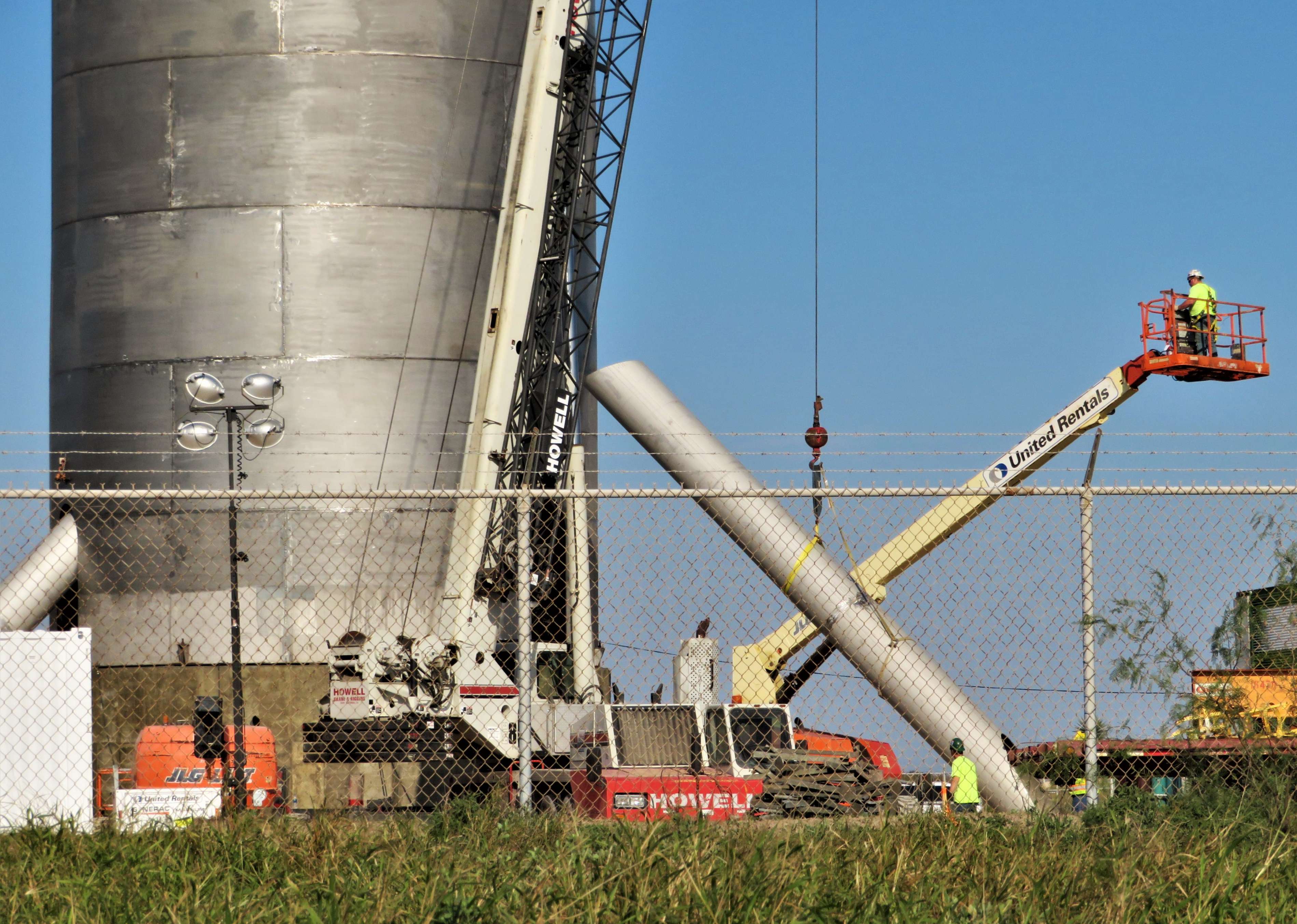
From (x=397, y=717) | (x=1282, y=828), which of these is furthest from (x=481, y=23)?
(x=1282, y=828)

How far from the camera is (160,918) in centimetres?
545

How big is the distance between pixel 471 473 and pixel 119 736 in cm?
692

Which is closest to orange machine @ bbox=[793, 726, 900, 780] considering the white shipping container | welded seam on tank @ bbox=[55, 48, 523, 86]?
the white shipping container

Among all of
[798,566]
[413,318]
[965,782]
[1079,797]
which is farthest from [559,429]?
[1079,797]

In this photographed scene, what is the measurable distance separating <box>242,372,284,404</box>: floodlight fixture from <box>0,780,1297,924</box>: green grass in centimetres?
728

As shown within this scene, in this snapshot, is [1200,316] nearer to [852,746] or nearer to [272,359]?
[852,746]

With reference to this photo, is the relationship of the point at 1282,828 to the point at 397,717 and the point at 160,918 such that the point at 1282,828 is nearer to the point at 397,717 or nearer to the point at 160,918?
the point at 160,918

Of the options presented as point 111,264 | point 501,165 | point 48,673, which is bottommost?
point 48,673

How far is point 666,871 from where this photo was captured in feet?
18.9

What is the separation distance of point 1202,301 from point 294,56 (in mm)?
14274

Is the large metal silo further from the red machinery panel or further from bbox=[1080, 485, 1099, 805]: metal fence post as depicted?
bbox=[1080, 485, 1099, 805]: metal fence post

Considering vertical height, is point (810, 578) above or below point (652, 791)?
above

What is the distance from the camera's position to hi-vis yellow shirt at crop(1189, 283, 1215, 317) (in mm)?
21067

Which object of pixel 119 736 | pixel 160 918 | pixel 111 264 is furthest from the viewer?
pixel 111 264
